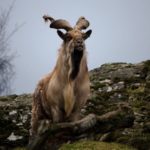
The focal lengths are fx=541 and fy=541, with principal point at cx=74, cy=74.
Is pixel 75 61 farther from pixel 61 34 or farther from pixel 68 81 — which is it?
pixel 61 34

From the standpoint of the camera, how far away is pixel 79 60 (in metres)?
12.7

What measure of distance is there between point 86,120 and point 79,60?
4617mm

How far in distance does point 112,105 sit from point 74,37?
635 centimetres

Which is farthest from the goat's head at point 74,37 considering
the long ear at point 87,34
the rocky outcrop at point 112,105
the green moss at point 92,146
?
the green moss at point 92,146

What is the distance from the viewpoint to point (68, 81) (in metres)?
13.2

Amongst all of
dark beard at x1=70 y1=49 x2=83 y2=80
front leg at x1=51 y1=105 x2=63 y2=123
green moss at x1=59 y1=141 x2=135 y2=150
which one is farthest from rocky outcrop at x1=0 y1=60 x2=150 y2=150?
dark beard at x1=70 y1=49 x2=83 y2=80

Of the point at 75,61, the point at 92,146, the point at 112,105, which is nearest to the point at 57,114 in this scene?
the point at 75,61

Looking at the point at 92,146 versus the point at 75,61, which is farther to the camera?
the point at 92,146

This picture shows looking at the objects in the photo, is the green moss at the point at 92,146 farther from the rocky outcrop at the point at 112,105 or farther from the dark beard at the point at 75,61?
the dark beard at the point at 75,61

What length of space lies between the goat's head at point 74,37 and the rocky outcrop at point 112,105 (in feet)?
8.44

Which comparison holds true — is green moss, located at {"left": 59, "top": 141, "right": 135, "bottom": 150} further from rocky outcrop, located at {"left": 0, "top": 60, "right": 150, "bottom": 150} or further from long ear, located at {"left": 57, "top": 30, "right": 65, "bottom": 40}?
long ear, located at {"left": 57, "top": 30, "right": 65, "bottom": 40}

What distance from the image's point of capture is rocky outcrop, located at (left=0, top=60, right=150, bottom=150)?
16312mm

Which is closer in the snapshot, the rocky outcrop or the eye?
the eye

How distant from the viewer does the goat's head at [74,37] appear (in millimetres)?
12500
